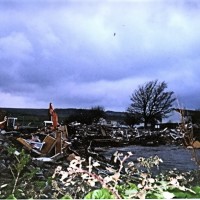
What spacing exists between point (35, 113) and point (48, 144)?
8.8 inches

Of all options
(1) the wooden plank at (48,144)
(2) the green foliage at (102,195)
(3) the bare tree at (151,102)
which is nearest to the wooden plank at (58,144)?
(1) the wooden plank at (48,144)

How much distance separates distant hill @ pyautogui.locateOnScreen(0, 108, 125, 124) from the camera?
266cm

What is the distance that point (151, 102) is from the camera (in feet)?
8.42

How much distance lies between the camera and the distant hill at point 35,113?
2662 mm

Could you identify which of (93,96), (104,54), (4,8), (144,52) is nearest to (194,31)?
(144,52)

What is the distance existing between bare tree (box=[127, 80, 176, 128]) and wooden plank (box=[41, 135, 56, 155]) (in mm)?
563

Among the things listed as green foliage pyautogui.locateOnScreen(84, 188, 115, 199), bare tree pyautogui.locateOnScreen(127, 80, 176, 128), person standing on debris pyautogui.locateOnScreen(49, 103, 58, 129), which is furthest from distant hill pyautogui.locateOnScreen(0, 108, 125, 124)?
green foliage pyautogui.locateOnScreen(84, 188, 115, 199)

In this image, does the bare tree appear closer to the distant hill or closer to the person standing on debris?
the distant hill

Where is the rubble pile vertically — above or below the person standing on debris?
below

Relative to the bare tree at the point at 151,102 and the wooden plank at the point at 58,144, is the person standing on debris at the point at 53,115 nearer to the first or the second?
the wooden plank at the point at 58,144

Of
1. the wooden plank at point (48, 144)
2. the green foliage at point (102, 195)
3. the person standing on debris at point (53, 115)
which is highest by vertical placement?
the person standing on debris at point (53, 115)

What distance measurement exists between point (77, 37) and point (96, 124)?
1.95 feet

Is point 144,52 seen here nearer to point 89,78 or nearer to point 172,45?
point 172,45

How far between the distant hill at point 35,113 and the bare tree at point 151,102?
0.13 m
